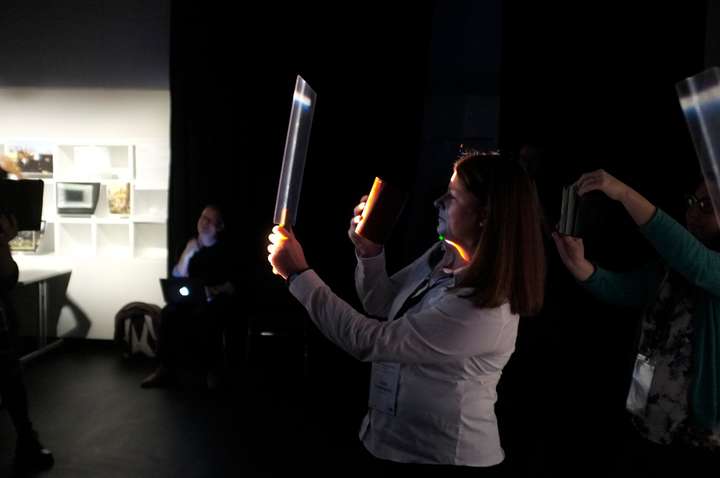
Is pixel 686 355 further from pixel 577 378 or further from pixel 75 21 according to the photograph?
pixel 75 21

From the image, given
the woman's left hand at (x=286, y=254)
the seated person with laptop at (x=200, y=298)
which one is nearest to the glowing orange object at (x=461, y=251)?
the woman's left hand at (x=286, y=254)

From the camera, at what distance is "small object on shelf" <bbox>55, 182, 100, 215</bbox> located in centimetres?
467

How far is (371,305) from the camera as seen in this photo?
149 centimetres

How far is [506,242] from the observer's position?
3.53 feet

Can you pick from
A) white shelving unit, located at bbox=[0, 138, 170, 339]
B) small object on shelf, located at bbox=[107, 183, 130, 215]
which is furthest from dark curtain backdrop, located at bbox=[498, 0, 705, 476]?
small object on shelf, located at bbox=[107, 183, 130, 215]

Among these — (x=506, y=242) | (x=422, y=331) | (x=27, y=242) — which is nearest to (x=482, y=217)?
(x=506, y=242)

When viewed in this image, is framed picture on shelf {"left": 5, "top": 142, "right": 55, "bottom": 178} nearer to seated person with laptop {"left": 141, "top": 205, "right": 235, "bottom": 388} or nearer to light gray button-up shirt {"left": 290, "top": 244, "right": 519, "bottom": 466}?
seated person with laptop {"left": 141, "top": 205, "right": 235, "bottom": 388}

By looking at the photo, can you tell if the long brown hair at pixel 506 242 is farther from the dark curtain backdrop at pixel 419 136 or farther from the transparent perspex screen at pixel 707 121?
the dark curtain backdrop at pixel 419 136

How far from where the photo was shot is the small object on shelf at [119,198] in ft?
15.5

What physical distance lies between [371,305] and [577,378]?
6.43 feet

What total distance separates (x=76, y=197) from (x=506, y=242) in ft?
14.8

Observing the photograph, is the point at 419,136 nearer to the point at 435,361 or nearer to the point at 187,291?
the point at 187,291

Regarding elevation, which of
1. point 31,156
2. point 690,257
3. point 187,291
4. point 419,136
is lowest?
point 187,291

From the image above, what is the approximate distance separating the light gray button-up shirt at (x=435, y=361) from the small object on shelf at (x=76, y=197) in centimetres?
414
